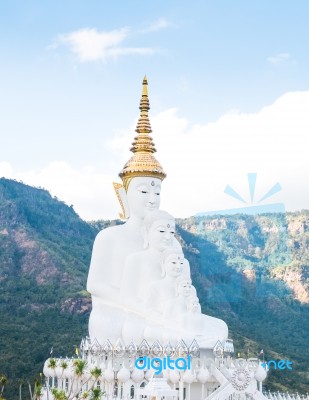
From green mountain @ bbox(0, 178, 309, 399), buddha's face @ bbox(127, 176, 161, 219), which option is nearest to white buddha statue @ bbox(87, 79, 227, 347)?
buddha's face @ bbox(127, 176, 161, 219)

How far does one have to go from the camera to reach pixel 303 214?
64438 millimetres

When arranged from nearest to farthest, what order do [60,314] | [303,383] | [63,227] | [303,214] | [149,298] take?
[149,298] → [303,383] → [60,314] → [63,227] → [303,214]

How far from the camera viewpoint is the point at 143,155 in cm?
2130

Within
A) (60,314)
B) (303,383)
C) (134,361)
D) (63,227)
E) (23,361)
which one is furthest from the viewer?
(63,227)

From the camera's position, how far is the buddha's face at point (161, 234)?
19.9 meters

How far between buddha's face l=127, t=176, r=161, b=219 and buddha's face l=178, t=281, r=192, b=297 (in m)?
2.72

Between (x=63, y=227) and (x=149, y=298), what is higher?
(x=63, y=227)

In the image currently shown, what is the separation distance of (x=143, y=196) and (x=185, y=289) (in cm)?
333

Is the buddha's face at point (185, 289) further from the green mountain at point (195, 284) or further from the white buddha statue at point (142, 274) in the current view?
the green mountain at point (195, 284)

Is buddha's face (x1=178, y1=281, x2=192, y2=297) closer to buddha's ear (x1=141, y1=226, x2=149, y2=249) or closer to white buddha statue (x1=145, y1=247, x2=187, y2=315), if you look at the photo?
white buddha statue (x1=145, y1=247, x2=187, y2=315)

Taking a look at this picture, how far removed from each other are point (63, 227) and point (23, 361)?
2503 centimetres

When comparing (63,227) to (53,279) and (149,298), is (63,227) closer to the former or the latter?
(53,279)

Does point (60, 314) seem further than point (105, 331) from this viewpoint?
Yes

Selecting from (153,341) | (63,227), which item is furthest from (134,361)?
(63,227)
